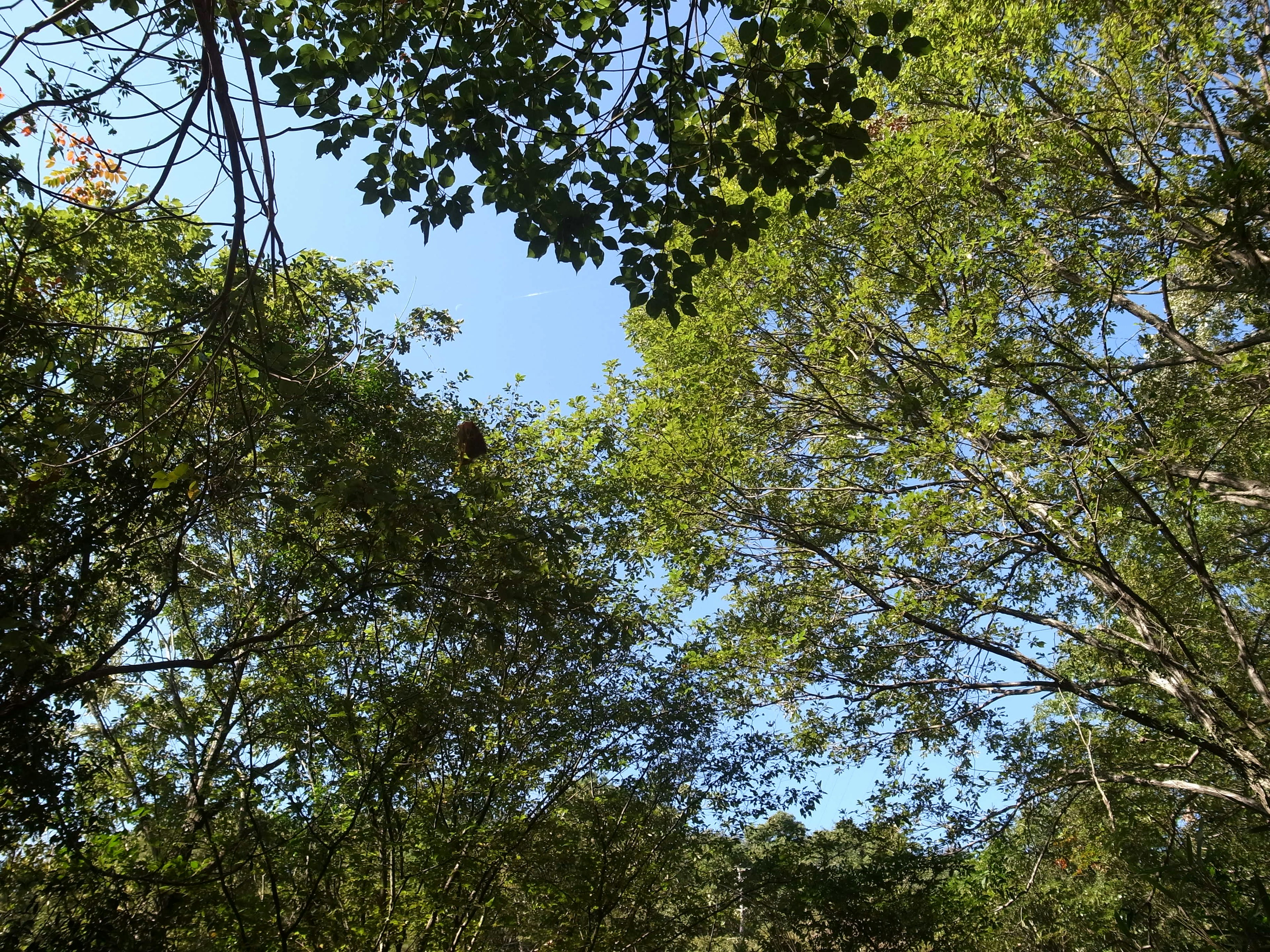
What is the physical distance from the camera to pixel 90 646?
423 cm

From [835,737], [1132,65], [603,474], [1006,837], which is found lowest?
[1006,837]

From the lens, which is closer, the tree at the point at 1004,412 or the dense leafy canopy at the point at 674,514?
the dense leafy canopy at the point at 674,514

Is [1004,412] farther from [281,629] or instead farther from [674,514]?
[281,629]

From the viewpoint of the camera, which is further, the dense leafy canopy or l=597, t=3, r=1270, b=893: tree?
l=597, t=3, r=1270, b=893: tree

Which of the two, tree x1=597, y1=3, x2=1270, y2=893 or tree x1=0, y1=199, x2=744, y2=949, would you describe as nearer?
tree x1=0, y1=199, x2=744, y2=949

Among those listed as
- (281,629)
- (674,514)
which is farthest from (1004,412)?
(281,629)

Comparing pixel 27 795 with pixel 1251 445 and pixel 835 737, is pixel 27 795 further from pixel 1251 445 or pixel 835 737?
pixel 1251 445

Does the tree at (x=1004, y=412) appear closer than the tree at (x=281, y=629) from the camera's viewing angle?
No

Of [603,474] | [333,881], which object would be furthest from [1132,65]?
[333,881]

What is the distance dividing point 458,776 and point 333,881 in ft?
3.77

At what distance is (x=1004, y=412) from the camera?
5746mm

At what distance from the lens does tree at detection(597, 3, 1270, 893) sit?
17.5 feet

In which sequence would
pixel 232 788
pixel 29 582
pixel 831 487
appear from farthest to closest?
pixel 831 487, pixel 232 788, pixel 29 582

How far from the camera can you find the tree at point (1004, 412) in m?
5.34
